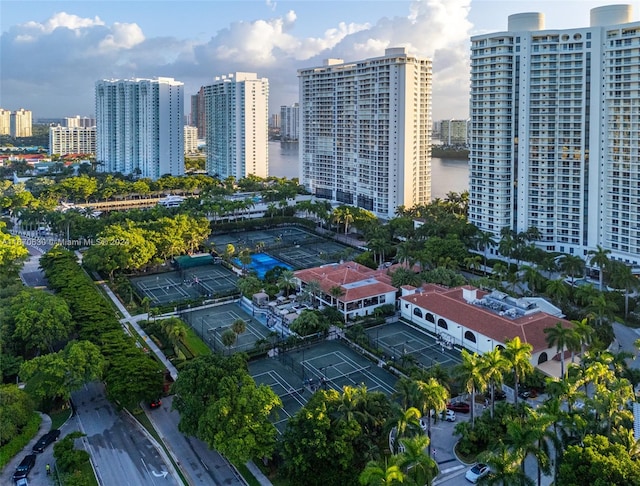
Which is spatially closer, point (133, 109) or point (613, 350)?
point (613, 350)

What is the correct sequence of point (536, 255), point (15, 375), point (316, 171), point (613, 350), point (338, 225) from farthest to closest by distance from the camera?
1. point (316, 171)
2. point (338, 225)
3. point (536, 255)
4. point (613, 350)
5. point (15, 375)

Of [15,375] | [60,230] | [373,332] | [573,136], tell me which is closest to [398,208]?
[573,136]

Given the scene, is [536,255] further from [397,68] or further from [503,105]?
[397,68]

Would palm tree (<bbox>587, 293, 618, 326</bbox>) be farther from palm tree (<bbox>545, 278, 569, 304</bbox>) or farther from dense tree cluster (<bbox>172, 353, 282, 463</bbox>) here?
dense tree cluster (<bbox>172, 353, 282, 463</bbox>)

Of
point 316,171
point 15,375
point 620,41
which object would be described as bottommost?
point 15,375

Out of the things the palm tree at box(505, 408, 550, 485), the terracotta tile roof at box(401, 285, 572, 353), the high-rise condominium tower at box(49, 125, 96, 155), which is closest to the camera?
the palm tree at box(505, 408, 550, 485)

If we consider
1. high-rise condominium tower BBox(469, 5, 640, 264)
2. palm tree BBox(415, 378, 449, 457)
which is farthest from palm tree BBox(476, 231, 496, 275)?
palm tree BBox(415, 378, 449, 457)

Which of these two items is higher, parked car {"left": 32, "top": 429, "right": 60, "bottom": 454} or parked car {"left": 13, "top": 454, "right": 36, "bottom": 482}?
parked car {"left": 32, "top": 429, "right": 60, "bottom": 454}

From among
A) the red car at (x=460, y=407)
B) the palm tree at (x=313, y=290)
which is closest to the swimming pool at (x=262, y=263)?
the palm tree at (x=313, y=290)
